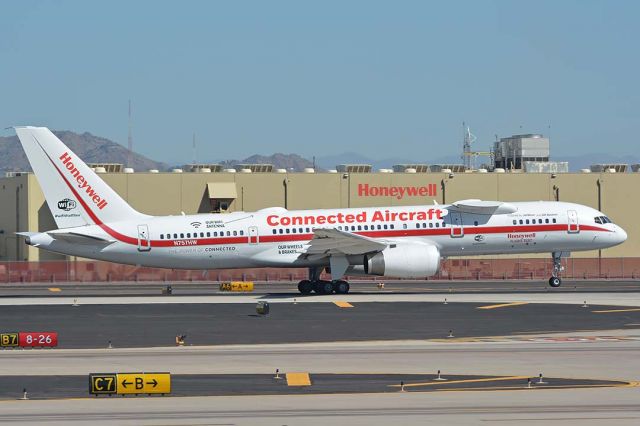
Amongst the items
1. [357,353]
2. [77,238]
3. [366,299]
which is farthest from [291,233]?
[357,353]

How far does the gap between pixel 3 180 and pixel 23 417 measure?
3073 inches

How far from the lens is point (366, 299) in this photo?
57156 millimetres

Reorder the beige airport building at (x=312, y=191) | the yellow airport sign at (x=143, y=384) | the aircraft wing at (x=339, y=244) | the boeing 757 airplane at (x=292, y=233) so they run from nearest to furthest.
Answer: the yellow airport sign at (x=143, y=384) < the aircraft wing at (x=339, y=244) < the boeing 757 airplane at (x=292, y=233) < the beige airport building at (x=312, y=191)

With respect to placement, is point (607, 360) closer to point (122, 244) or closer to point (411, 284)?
point (122, 244)

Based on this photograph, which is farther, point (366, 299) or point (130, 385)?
point (366, 299)

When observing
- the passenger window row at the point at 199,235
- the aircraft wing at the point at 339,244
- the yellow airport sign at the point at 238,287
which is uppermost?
the passenger window row at the point at 199,235

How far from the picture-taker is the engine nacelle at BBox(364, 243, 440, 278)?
59.7 m

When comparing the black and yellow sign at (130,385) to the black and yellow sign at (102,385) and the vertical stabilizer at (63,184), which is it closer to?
the black and yellow sign at (102,385)

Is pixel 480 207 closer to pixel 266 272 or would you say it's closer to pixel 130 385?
pixel 266 272

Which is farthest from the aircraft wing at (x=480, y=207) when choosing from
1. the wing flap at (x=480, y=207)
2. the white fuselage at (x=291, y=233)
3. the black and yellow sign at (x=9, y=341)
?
the black and yellow sign at (x=9, y=341)

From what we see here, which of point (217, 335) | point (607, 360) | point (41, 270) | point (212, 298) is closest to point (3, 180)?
point (41, 270)

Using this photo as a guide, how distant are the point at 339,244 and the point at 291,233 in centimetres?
339

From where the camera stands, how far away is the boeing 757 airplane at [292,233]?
60406 mm

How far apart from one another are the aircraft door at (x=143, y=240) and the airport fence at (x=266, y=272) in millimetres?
18069
